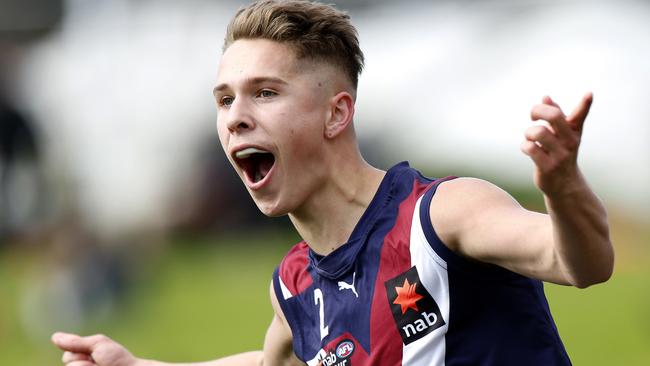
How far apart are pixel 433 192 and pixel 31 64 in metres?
13.7

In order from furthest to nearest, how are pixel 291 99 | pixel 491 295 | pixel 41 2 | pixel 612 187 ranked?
pixel 41 2 < pixel 612 187 < pixel 291 99 < pixel 491 295

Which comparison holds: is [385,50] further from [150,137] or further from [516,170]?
[150,137]

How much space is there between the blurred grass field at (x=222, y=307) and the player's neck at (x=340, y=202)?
570cm

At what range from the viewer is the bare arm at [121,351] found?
15.7ft

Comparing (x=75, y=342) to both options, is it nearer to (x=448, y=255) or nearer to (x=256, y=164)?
(x=256, y=164)

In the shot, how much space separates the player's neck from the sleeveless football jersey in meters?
0.06

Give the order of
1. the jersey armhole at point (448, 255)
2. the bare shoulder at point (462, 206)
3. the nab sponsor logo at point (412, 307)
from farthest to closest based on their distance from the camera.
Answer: the nab sponsor logo at point (412, 307) < the jersey armhole at point (448, 255) < the bare shoulder at point (462, 206)

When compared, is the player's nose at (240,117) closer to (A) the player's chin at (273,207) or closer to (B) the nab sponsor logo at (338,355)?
(A) the player's chin at (273,207)

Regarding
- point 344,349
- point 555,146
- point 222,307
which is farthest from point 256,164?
point 222,307

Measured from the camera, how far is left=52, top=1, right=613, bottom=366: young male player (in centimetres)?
380

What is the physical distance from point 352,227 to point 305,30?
2.41ft

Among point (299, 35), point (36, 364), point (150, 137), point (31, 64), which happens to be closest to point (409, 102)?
point (150, 137)

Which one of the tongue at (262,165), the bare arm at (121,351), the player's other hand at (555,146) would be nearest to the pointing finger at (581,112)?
the player's other hand at (555,146)

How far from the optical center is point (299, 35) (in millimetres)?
4277
